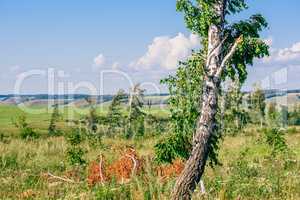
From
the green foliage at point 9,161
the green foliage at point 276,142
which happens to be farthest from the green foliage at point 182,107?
the green foliage at point 276,142

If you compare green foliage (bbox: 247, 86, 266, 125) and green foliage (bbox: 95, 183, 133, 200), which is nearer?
green foliage (bbox: 95, 183, 133, 200)

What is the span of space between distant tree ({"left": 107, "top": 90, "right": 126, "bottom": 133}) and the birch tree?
3726 cm

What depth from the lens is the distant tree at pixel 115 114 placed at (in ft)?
159

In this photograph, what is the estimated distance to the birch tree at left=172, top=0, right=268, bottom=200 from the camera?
7766 millimetres

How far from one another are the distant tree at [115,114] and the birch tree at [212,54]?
122ft

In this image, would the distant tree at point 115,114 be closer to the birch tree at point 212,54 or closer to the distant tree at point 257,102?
the distant tree at point 257,102

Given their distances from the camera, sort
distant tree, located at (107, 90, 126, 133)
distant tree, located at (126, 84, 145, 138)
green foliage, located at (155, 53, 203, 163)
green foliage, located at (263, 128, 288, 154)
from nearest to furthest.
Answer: green foliage, located at (155, 53, 203, 163) → green foliage, located at (263, 128, 288, 154) → distant tree, located at (126, 84, 145, 138) → distant tree, located at (107, 90, 126, 133)

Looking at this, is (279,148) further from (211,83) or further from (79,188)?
(211,83)

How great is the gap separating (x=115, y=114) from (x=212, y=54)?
43.8m

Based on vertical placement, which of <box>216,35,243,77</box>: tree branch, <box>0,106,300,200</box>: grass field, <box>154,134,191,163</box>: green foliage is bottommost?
<box>0,106,300,200</box>: grass field

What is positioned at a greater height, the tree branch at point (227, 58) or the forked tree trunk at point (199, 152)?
the tree branch at point (227, 58)

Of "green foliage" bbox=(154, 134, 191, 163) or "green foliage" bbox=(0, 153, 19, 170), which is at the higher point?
"green foliage" bbox=(154, 134, 191, 163)

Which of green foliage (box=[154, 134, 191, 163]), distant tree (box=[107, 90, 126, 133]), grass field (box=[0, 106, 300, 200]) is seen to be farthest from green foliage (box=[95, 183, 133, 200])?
distant tree (box=[107, 90, 126, 133])

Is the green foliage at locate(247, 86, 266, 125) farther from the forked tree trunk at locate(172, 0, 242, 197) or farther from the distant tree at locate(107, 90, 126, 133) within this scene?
the forked tree trunk at locate(172, 0, 242, 197)
